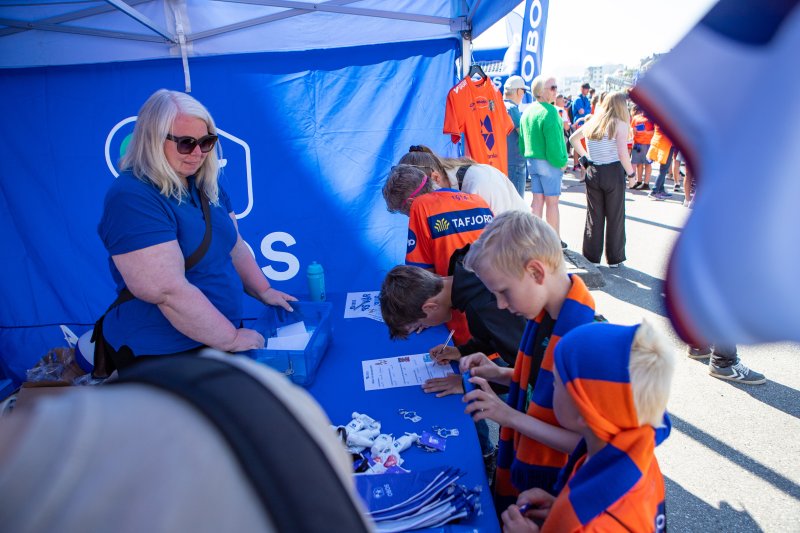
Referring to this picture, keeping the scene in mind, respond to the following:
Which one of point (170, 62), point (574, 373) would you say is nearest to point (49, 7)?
point (170, 62)

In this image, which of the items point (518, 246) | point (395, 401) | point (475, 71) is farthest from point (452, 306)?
point (475, 71)

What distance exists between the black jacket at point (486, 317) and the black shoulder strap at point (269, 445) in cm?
130

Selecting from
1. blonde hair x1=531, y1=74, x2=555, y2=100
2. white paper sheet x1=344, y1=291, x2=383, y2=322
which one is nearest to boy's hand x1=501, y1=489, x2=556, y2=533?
white paper sheet x1=344, y1=291, x2=383, y2=322

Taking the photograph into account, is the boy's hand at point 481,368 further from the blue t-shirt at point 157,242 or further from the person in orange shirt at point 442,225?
the blue t-shirt at point 157,242

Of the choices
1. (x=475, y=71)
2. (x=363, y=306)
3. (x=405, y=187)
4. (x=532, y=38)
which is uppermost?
(x=532, y=38)

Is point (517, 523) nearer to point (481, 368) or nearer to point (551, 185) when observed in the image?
point (481, 368)

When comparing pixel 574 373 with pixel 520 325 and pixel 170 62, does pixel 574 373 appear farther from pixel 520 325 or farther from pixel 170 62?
pixel 170 62

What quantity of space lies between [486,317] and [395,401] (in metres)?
0.41

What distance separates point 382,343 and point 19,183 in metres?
2.89

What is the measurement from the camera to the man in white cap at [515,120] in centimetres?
570

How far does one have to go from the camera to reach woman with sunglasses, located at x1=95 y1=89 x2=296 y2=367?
1.39 meters

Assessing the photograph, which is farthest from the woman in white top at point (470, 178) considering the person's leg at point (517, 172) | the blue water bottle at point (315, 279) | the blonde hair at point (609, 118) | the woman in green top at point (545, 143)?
the person's leg at point (517, 172)

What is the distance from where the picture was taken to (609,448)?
36.7 inches

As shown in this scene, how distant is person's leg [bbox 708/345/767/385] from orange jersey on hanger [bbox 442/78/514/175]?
2.18 metres
